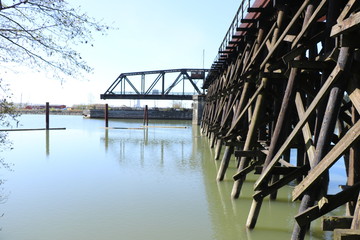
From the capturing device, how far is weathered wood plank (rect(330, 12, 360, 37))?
3.43 metres

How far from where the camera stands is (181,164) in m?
13.2

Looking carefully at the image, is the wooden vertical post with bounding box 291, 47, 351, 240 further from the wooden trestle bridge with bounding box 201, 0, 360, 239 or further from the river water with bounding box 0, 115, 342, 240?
the river water with bounding box 0, 115, 342, 240

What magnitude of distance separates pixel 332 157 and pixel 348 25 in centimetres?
134

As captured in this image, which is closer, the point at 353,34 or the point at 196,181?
the point at 353,34

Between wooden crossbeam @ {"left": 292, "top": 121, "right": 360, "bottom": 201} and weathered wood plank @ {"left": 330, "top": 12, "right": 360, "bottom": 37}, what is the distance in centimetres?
95

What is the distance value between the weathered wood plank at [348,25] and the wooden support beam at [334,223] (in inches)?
75.5

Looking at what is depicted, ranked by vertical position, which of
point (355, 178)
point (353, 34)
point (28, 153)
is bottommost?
point (28, 153)

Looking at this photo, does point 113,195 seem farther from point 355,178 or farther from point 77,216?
point 355,178

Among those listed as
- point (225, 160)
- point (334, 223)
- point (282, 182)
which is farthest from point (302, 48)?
point (225, 160)

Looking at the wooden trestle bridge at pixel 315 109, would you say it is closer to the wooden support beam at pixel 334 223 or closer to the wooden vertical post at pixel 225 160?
the wooden support beam at pixel 334 223

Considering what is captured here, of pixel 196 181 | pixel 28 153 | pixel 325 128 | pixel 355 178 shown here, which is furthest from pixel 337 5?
pixel 28 153

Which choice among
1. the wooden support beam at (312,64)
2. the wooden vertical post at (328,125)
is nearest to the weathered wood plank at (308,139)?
the wooden vertical post at (328,125)

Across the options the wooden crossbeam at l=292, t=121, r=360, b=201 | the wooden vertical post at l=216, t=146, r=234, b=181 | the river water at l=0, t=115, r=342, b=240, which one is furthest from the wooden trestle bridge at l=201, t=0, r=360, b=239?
the wooden vertical post at l=216, t=146, r=234, b=181

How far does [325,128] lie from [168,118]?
60484 mm
